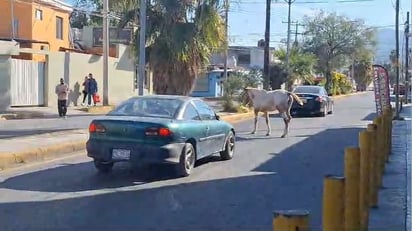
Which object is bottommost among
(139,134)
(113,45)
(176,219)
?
(176,219)

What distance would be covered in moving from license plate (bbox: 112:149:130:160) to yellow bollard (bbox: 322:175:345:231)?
635 cm

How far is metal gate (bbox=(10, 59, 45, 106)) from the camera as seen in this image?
3153cm

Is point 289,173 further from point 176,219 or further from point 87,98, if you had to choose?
point 87,98

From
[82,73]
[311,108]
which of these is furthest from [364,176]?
[82,73]

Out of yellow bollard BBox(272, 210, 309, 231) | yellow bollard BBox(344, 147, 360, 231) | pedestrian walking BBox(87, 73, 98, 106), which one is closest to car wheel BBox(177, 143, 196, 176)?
yellow bollard BBox(344, 147, 360, 231)

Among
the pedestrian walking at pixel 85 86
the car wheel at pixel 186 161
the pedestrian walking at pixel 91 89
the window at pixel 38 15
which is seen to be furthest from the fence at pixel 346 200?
the window at pixel 38 15

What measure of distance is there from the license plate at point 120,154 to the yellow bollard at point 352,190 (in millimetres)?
5157

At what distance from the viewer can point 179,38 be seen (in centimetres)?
2705

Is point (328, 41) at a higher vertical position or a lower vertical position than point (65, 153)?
higher

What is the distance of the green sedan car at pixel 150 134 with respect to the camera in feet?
37.4

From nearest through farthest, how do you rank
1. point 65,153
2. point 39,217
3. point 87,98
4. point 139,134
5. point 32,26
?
point 39,217 → point 139,134 → point 65,153 → point 87,98 → point 32,26

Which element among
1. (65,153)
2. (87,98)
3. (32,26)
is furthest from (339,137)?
(32,26)

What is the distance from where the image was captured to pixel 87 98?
37500 mm

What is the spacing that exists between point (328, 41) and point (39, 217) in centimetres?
7474
